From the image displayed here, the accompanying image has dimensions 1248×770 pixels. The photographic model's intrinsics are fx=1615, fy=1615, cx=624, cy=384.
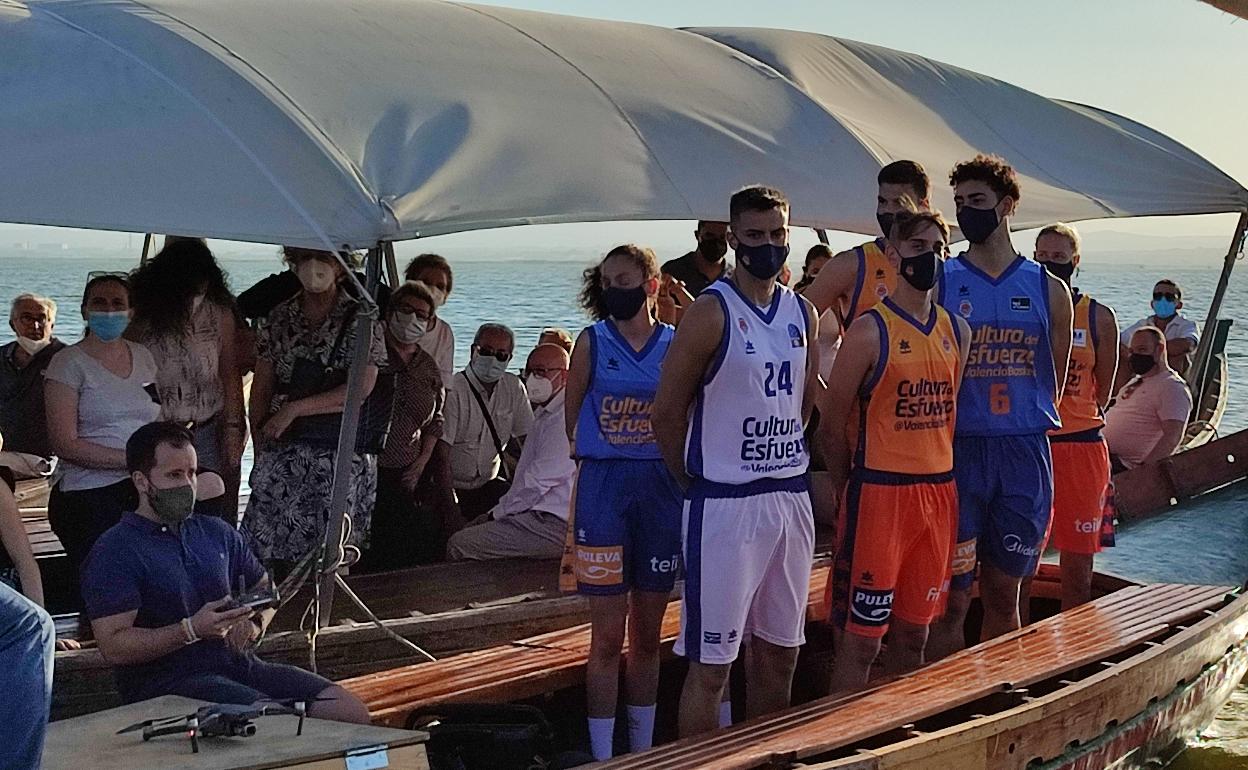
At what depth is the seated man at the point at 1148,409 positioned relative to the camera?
418 inches

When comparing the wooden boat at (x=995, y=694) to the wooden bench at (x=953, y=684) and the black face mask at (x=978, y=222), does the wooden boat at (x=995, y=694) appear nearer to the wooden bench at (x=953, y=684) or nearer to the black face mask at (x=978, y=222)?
the wooden bench at (x=953, y=684)

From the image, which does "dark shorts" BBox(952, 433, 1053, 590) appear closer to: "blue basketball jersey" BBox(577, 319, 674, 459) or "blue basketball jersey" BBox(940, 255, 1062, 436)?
"blue basketball jersey" BBox(940, 255, 1062, 436)

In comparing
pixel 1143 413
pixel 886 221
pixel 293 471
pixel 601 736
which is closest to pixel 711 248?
pixel 886 221

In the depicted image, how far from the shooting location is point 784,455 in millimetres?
4902

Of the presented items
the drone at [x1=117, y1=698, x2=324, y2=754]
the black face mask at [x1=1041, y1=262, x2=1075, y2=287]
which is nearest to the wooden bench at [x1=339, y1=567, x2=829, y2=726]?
the drone at [x1=117, y1=698, x2=324, y2=754]

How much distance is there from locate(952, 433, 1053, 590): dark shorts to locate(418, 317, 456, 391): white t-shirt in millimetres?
2759

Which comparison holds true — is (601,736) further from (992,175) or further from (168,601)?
(992,175)

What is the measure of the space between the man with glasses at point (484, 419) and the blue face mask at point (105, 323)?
210 cm

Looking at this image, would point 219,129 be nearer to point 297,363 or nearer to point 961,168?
point 297,363

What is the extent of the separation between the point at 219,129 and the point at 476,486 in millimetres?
2933

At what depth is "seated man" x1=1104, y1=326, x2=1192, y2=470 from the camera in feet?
34.8

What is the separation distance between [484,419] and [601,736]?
2.84 meters

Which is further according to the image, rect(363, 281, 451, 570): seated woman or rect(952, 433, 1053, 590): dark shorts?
rect(363, 281, 451, 570): seated woman

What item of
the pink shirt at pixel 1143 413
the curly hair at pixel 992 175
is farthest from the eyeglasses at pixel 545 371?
the pink shirt at pixel 1143 413
